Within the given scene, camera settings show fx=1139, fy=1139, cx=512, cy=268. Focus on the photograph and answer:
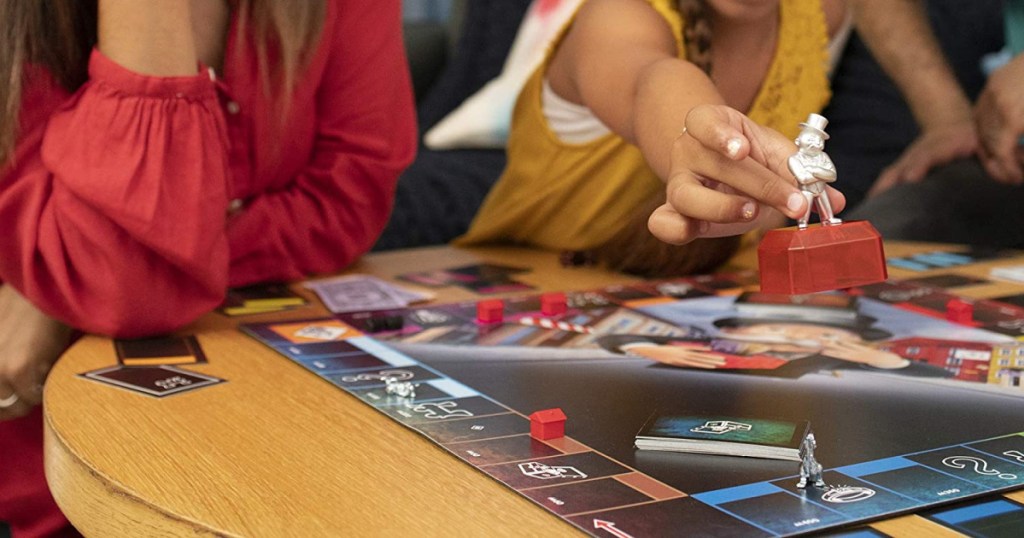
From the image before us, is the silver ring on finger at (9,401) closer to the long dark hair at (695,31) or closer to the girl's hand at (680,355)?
the girl's hand at (680,355)

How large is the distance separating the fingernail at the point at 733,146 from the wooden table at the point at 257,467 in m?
0.23

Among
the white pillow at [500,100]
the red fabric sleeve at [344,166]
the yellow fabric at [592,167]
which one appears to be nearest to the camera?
the red fabric sleeve at [344,166]

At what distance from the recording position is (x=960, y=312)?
38.2 inches

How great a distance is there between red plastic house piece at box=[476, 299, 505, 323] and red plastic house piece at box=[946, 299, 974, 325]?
1.27 ft

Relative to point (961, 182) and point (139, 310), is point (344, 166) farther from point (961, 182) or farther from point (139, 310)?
point (961, 182)

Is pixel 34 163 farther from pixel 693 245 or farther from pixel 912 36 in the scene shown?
pixel 912 36

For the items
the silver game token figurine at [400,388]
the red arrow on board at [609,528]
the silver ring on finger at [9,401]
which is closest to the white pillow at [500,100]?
the silver ring on finger at [9,401]

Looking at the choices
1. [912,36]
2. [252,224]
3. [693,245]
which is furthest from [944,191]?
[252,224]

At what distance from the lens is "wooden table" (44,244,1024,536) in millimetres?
582

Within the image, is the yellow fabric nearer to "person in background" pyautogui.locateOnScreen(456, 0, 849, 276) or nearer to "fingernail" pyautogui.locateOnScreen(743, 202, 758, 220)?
"person in background" pyautogui.locateOnScreen(456, 0, 849, 276)

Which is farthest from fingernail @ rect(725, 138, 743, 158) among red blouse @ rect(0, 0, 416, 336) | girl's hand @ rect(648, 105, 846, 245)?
red blouse @ rect(0, 0, 416, 336)

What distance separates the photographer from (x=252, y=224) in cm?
117

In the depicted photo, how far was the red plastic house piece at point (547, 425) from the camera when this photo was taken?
685 millimetres

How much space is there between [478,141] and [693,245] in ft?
4.70
